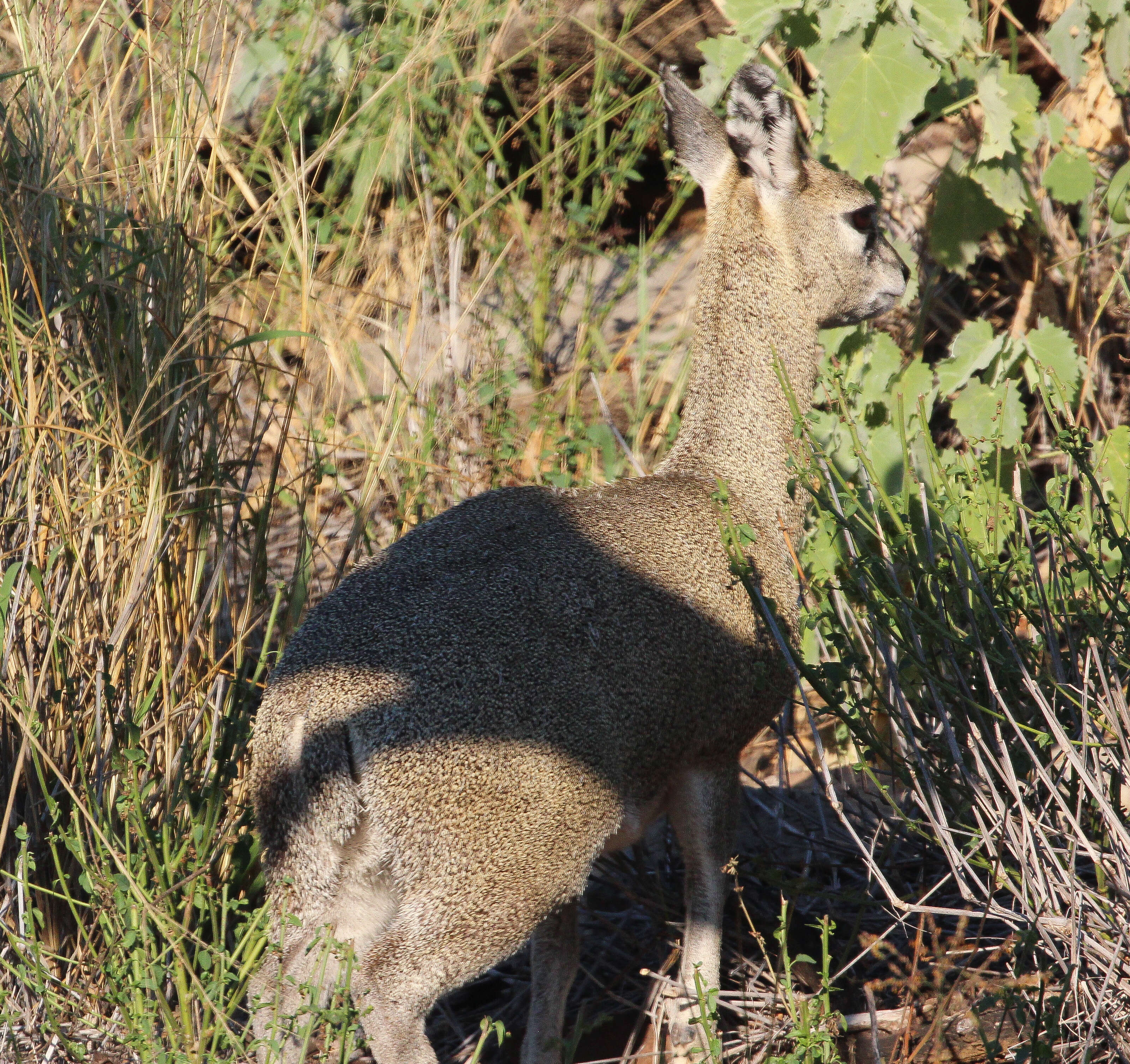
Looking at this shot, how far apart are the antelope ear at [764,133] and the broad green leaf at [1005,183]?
110 cm

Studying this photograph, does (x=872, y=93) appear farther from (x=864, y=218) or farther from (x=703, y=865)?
(x=703, y=865)

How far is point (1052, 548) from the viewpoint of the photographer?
2.76m

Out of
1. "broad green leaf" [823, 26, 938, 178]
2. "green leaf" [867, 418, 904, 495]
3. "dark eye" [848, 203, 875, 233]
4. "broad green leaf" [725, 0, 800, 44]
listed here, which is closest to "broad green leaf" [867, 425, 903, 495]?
"green leaf" [867, 418, 904, 495]

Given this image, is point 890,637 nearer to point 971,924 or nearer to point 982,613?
point 982,613

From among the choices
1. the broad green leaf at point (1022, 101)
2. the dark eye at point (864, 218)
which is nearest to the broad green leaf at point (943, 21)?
the broad green leaf at point (1022, 101)

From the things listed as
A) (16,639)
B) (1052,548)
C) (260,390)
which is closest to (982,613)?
(1052,548)

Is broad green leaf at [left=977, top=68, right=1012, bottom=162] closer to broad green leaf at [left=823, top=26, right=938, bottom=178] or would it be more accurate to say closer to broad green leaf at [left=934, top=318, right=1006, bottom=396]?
broad green leaf at [left=823, top=26, right=938, bottom=178]

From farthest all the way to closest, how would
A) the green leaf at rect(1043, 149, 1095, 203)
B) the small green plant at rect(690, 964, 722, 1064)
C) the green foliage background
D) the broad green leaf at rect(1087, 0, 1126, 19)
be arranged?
1. the green leaf at rect(1043, 149, 1095, 203)
2. the broad green leaf at rect(1087, 0, 1126, 19)
3. the green foliage background
4. the small green plant at rect(690, 964, 722, 1064)

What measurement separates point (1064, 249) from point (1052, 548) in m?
2.91

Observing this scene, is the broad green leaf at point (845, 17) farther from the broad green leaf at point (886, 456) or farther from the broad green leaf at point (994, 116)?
the broad green leaf at point (886, 456)

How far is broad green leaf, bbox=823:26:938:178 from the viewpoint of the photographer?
12.3 feet

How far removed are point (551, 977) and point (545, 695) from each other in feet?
3.63

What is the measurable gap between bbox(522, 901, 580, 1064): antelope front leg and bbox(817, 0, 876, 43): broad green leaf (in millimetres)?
2578

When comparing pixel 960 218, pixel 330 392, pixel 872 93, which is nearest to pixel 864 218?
pixel 872 93
